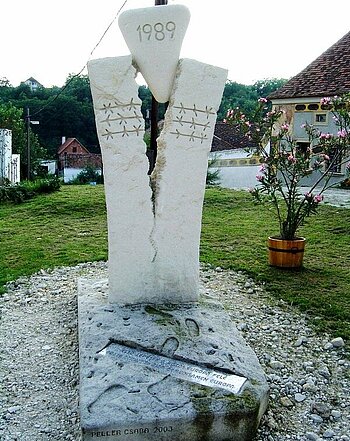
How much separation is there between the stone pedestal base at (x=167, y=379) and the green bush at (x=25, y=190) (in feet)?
29.9

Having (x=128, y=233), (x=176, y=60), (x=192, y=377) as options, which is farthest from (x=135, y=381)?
(x=176, y=60)

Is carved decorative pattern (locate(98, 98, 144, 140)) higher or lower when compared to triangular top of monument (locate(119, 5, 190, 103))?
lower

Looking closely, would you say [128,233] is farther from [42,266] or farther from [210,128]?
[42,266]

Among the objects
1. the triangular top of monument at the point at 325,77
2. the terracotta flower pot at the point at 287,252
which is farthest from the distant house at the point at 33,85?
the terracotta flower pot at the point at 287,252

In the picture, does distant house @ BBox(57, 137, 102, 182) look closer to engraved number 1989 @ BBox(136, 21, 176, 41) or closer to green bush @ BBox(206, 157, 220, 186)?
green bush @ BBox(206, 157, 220, 186)

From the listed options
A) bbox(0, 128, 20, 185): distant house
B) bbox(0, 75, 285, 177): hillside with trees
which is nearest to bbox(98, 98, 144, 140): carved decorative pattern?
bbox(0, 128, 20, 185): distant house

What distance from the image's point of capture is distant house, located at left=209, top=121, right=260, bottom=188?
20333 mm

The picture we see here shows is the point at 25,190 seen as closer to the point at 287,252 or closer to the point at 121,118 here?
the point at 287,252

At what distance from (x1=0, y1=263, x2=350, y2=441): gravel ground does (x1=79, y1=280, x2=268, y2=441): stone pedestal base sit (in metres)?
0.24

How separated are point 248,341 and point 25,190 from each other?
9736mm

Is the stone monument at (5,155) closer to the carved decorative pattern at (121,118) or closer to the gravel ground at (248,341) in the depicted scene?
the gravel ground at (248,341)

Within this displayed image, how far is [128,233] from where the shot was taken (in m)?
4.39

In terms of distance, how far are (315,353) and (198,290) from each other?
1.06m

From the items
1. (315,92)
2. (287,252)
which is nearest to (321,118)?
(315,92)
